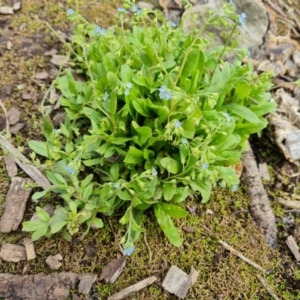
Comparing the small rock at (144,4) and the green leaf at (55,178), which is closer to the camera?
the green leaf at (55,178)

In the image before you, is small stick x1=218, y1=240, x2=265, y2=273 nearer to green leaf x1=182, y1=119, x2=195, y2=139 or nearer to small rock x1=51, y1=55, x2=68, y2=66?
green leaf x1=182, y1=119, x2=195, y2=139

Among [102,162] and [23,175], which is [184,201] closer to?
[102,162]

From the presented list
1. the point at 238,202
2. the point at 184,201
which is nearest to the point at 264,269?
the point at 238,202

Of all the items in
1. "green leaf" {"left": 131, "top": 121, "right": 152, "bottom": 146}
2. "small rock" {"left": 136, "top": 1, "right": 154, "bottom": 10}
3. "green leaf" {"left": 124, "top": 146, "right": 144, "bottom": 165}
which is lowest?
"green leaf" {"left": 124, "top": 146, "right": 144, "bottom": 165}

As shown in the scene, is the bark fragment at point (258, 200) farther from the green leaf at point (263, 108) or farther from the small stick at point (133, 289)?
the small stick at point (133, 289)

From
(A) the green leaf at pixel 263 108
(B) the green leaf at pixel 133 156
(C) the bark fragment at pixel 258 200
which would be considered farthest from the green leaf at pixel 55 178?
(A) the green leaf at pixel 263 108

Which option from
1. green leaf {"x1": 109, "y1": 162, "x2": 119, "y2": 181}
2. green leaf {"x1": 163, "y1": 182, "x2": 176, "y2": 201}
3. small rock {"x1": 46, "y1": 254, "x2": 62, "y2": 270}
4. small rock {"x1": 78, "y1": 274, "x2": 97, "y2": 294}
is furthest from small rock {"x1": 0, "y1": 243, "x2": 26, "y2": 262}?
green leaf {"x1": 163, "y1": 182, "x2": 176, "y2": 201}
